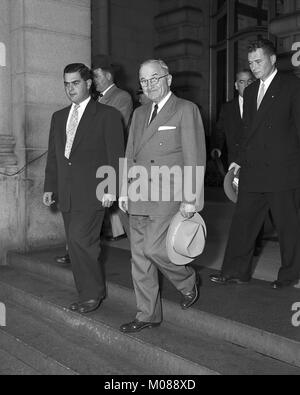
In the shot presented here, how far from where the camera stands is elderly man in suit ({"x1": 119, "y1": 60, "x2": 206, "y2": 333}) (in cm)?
383

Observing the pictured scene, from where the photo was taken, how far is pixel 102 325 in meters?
4.20

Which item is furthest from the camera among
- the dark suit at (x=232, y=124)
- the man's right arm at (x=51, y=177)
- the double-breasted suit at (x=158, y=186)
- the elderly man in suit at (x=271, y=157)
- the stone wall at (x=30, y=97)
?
the stone wall at (x=30, y=97)

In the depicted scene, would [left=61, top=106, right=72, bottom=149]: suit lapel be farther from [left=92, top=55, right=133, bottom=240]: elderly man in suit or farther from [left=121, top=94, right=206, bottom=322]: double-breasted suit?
[left=92, top=55, right=133, bottom=240]: elderly man in suit

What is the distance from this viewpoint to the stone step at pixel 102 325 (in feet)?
11.7

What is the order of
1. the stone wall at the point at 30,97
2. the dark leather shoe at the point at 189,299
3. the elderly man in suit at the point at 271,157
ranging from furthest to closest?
the stone wall at the point at 30,97
the elderly man in suit at the point at 271,157
the dark leather shoe at the point at 189,299

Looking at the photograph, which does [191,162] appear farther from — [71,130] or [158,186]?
[71,130]

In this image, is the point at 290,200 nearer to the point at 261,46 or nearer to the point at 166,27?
the point at 261,46

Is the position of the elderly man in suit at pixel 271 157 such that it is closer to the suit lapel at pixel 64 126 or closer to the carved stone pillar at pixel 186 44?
the suit lapel at pixel 64 126

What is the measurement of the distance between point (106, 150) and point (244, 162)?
117 cm

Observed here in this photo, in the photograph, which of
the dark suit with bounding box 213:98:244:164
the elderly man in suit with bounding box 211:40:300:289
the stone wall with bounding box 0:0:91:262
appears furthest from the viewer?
the stone wall with bounding box 0:0:91:262

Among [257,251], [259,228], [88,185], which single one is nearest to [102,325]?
[88,185]

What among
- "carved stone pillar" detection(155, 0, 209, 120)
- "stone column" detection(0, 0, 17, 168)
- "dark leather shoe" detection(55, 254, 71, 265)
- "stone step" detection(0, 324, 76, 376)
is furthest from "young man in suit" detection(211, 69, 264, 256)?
"carved stone pillar" detection(155, 0, 209, 120)

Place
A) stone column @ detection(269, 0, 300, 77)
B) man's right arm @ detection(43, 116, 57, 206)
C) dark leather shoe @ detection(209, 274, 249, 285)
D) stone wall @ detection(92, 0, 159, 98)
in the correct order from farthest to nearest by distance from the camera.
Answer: stone wall @ detection(92, 0, 159, 98), stone column @ detection(269, 0, 300, 77), man's right arm @ detection(43, 116, 57, 206), dark leather shoe @ detection(209, 274, 249, 285)

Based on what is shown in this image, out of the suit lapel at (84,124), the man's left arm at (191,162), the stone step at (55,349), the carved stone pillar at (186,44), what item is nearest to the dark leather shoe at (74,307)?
the stone step at (55,349)
